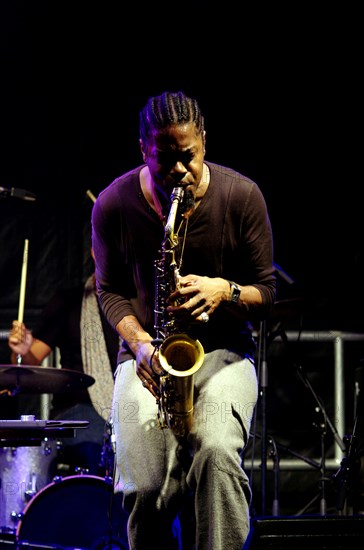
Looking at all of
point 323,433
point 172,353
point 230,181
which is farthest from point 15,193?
point 323,433

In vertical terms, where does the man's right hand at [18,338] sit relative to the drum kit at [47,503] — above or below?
above

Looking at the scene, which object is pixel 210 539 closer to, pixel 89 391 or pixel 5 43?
pixel 89 391

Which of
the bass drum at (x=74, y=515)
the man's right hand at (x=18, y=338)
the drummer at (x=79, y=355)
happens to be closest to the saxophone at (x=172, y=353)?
the bass drum at (x=74, y=515)

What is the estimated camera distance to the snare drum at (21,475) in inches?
198

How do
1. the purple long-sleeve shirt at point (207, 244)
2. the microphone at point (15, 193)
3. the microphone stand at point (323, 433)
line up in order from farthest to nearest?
1. the microphone stand at point (323, 433)
2. the microphone at point (15, 193)
3. the purple long-sleeve shirt at point (207, 244)

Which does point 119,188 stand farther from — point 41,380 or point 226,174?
point 41,380

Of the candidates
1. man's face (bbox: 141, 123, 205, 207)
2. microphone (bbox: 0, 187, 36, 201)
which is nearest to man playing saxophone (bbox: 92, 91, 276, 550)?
man's face (bbox: 141, 123, 205, 207)

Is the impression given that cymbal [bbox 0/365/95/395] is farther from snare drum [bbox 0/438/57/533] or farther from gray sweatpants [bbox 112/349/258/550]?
gray sweatpants [bbox 112/349/258/550]

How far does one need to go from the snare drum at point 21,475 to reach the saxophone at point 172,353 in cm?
188

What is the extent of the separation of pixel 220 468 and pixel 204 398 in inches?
13.2

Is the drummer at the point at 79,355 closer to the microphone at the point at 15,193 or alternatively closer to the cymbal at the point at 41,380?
the cymbal at the point at 41,380

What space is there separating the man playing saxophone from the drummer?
5.59 ft

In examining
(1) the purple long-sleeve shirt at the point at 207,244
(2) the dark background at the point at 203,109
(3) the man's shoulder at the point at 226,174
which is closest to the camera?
(1) the purple long-sleeve shirt at the point at 207,244

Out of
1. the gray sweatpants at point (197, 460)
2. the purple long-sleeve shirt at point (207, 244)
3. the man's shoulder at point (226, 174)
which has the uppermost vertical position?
the man's shoulder at point (226, 174)
